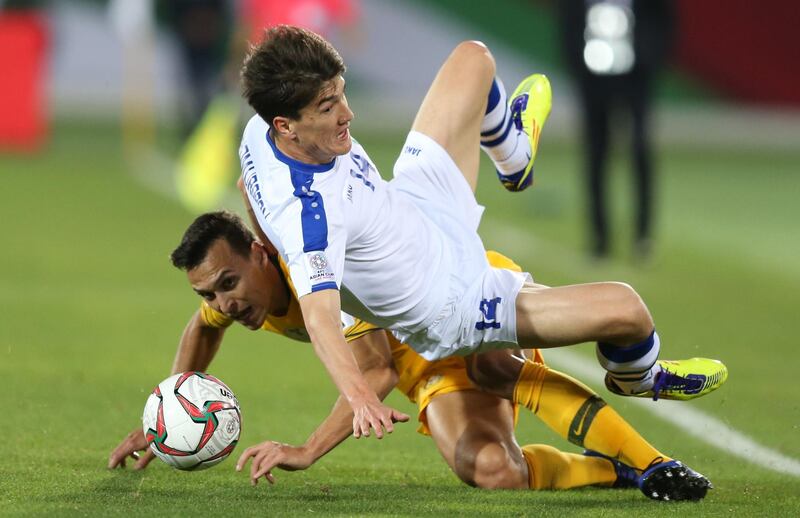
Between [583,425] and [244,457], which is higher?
[244,457]

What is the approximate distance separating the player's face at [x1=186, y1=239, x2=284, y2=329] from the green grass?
67 centimetres

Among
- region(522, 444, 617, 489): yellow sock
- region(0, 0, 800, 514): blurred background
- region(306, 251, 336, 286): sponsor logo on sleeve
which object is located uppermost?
region(306, 251, 336, 286): sponsor logo on sleeve

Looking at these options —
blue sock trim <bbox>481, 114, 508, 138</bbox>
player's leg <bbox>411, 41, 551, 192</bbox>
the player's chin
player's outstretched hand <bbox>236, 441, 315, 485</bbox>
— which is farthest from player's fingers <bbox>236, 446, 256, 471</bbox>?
blue sock trim <bbox>481, 114, 508, 138</bbox>

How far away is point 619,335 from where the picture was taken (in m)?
5.37

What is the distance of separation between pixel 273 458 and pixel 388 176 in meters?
10.9

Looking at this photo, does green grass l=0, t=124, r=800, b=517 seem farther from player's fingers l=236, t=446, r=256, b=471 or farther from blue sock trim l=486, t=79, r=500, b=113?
blue sock trim l=486, t=79, r=500, b=113

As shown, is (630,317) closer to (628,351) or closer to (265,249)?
(628,351)

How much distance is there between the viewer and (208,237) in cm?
550

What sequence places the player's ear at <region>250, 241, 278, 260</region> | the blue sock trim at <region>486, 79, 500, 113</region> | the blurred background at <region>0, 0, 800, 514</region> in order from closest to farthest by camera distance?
the player's ear at <region>250, 241, 278, 260</region>
the blue sock trim at <region>486, 79, 500, 113</region>
the blurred background at <region>0, 0, 800, 514</region>

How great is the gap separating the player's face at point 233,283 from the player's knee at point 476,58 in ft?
4.43

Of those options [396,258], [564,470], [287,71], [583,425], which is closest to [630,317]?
[583,425]

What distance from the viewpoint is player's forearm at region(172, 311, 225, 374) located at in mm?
5898

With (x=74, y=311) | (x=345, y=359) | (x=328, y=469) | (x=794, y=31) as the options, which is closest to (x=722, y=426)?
(x=328, y=469)

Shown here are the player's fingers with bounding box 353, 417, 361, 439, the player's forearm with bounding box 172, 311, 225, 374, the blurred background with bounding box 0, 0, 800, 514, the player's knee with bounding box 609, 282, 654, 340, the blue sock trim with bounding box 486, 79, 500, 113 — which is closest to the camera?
the player's fingers with bounding box 353, 417, 361, 439
